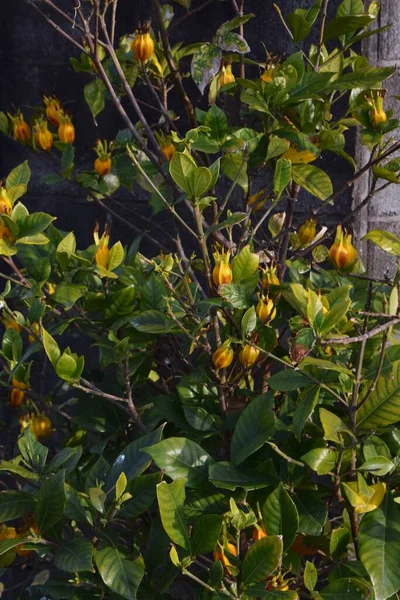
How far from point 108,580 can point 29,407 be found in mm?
746

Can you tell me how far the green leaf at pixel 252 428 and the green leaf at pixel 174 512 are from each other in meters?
0.12

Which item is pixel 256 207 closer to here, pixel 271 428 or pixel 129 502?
pixel 271 428

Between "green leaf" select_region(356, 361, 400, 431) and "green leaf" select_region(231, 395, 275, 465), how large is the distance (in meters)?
0.13

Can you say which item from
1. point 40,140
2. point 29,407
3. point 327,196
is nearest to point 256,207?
point 327,196

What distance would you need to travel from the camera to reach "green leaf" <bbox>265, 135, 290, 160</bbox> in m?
1.28

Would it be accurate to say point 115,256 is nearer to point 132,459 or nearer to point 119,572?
point 132,459

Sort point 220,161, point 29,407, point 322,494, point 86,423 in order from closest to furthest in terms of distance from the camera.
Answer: point 322,494 < point 220,161 < point 86,423 < point 29,407

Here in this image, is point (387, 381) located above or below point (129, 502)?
above

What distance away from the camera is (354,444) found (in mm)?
1089

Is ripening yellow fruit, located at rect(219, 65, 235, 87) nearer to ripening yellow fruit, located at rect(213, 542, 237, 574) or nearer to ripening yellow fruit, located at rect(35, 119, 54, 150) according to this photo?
ripening yellow fruit, located at rect(35, 119, 54, 150)

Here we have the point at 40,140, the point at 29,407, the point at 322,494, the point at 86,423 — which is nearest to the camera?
the point at 322,494

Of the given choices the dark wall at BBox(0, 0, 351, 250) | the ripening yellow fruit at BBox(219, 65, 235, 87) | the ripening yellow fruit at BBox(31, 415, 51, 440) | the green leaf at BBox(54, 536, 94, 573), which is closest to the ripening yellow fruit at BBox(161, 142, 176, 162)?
the ripening yellow fruit at BBox(219, 65, 235, 87)

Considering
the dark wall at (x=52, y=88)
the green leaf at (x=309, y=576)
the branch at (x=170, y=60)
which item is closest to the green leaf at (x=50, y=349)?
the green leaf at (x=309, y=576)

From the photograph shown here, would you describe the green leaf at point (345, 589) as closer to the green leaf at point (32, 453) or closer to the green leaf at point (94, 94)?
the green leaf at point (32, 453)
